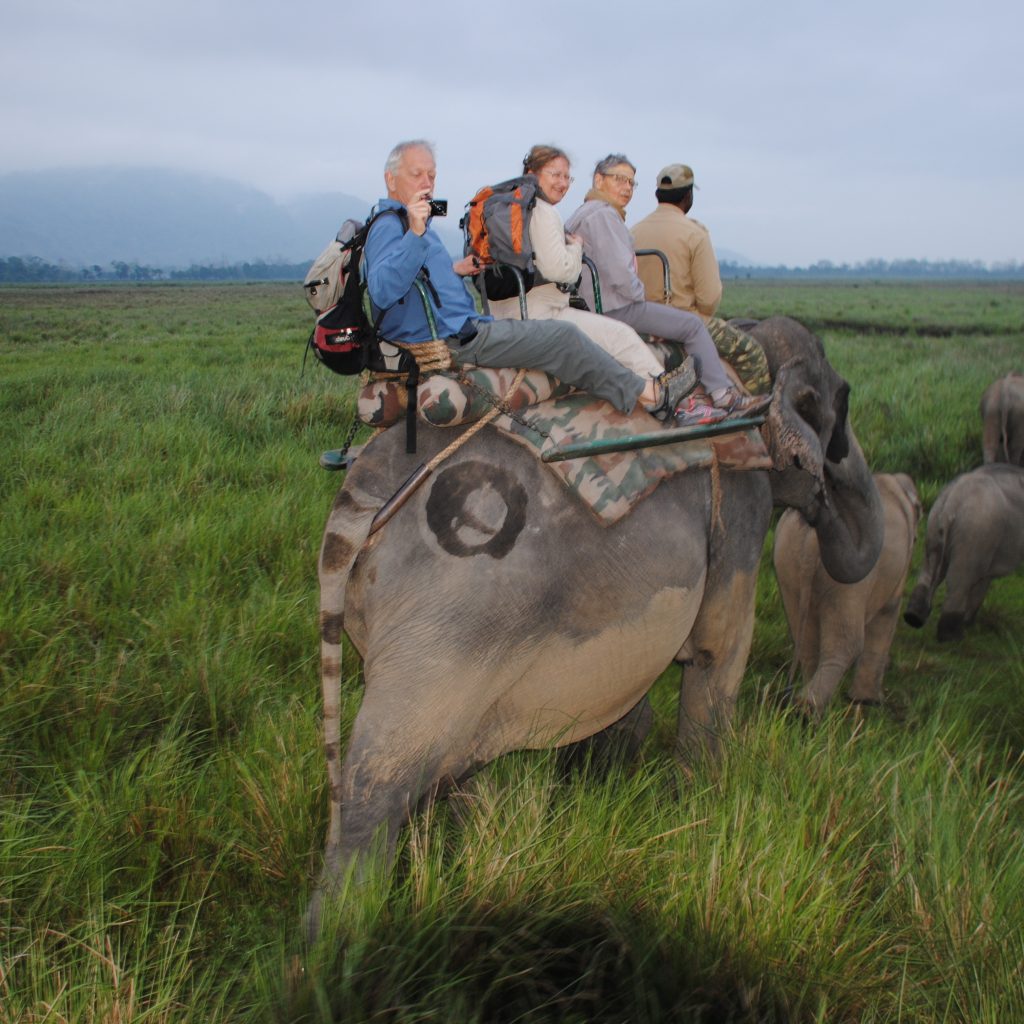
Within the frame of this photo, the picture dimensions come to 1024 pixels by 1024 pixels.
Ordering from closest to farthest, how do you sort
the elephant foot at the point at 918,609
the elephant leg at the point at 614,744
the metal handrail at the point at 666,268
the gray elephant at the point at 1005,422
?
the metal handrail at the point at 666,268
the elephant leg at the point at 614,744
the elephant foot at the point at 918,609
the gray elephant at the point at 1005,422

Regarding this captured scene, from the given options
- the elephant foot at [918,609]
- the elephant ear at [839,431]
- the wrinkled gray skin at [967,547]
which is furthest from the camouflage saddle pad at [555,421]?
the wrinkled gray skin at [967,547]

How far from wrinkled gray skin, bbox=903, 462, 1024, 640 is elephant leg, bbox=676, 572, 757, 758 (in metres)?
3.54

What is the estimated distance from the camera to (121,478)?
676 centimetres

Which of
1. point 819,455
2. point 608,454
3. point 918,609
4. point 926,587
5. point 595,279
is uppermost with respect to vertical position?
point 595,279

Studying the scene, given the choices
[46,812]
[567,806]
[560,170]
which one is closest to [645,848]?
[567,806]

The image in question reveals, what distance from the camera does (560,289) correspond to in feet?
11.9

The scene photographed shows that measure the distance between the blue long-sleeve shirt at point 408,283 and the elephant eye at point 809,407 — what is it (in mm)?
1498

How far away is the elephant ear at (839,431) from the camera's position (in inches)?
172

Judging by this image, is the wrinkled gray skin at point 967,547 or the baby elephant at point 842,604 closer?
the baby elephant at point 842,604

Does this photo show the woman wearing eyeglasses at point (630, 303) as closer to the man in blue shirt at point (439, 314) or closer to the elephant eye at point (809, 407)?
the elephant eye at point (809, 407)

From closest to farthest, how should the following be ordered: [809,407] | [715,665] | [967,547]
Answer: [715,665], [809,407], [967,547]

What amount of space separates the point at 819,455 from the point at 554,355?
4.37 ft

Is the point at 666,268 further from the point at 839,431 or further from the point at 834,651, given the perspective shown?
the point at 834,651

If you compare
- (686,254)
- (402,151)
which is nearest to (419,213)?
(402,151)
